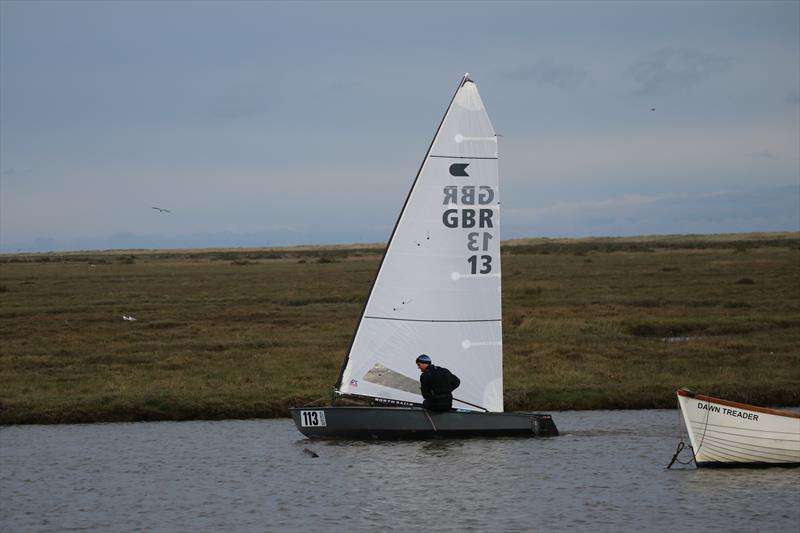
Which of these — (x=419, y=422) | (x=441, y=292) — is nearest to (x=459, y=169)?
(x=441, y=292)

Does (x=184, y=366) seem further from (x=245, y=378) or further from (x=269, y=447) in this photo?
(x=269, y=447)

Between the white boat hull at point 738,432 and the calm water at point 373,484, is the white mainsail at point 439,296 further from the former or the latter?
the white boat hull at point 738,432

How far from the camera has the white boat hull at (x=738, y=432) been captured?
23.7 m

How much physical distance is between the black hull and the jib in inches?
193

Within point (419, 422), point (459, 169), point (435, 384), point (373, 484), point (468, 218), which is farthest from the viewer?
point (468, 218)

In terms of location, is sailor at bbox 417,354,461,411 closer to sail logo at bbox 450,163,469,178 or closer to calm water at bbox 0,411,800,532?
calm water at bbox 0,411,800,532

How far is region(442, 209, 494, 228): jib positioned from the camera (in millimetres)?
28953

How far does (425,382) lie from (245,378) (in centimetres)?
1111

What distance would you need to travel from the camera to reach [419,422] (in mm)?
28109

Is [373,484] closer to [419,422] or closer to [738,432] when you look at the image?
[419,422]

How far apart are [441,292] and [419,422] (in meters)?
3.47

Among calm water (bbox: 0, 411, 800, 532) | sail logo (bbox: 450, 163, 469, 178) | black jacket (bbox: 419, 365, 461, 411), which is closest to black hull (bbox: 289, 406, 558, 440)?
black jacket (bbox: 419, 365, 461, 411)

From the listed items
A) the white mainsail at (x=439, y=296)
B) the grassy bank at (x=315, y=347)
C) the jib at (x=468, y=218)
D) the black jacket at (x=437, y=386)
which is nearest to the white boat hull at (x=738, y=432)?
the black jacket at (x=437, y=386)

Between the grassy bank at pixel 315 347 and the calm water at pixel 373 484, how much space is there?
10.4ft
